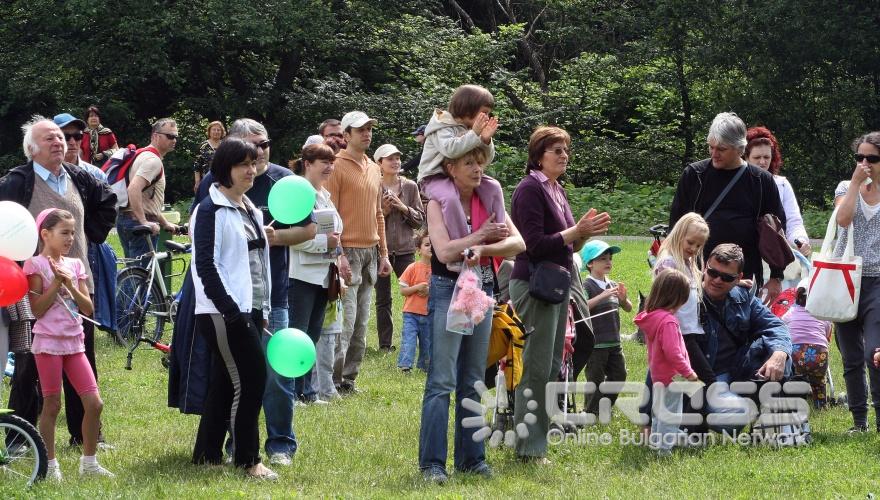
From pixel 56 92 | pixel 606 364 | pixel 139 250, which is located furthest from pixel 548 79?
pixel 606 364

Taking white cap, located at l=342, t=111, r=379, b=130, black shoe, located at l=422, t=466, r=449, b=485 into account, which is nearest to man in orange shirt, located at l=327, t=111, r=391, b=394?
white cap, located at l=342, t=111, r=379, b=130

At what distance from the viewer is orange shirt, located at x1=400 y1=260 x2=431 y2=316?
10.8 metres

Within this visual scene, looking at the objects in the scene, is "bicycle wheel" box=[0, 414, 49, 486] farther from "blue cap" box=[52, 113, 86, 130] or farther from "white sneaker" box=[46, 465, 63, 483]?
"blue cap" box=[52, 113, 86, 130]

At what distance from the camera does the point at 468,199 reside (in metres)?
6.44

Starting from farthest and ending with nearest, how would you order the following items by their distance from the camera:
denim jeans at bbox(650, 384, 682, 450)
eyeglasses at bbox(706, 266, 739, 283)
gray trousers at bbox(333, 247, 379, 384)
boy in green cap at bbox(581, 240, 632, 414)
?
gray trousers at bbox(333, 247, 379, 384) < boy in green cap at bbox(581, 240, 632, 414) < eyeglasses at bbox(706, 266, 739, 283) < denim jeans at bbox(650, 384, 682, 450)

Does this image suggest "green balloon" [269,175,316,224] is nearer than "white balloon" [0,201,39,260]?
No


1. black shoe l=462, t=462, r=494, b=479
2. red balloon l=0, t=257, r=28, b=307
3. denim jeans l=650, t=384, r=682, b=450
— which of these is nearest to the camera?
red balloon l=0, t=257, r=28, b=307

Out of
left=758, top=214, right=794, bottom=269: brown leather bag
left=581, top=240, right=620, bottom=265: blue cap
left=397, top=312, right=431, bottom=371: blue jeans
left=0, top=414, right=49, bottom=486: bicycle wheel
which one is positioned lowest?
left=397, top=312, right=431, bottom=371: blue jeans

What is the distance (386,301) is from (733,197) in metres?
4.64

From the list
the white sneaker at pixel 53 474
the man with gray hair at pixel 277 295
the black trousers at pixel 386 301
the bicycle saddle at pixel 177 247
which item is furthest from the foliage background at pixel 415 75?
the white sneaker at pixel 53 474

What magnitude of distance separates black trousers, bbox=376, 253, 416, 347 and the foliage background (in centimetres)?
1502

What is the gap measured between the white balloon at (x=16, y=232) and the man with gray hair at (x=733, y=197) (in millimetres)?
4158

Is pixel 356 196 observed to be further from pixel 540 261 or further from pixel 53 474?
pixel 53 474

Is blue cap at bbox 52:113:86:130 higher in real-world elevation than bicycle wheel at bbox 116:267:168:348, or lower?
higher
